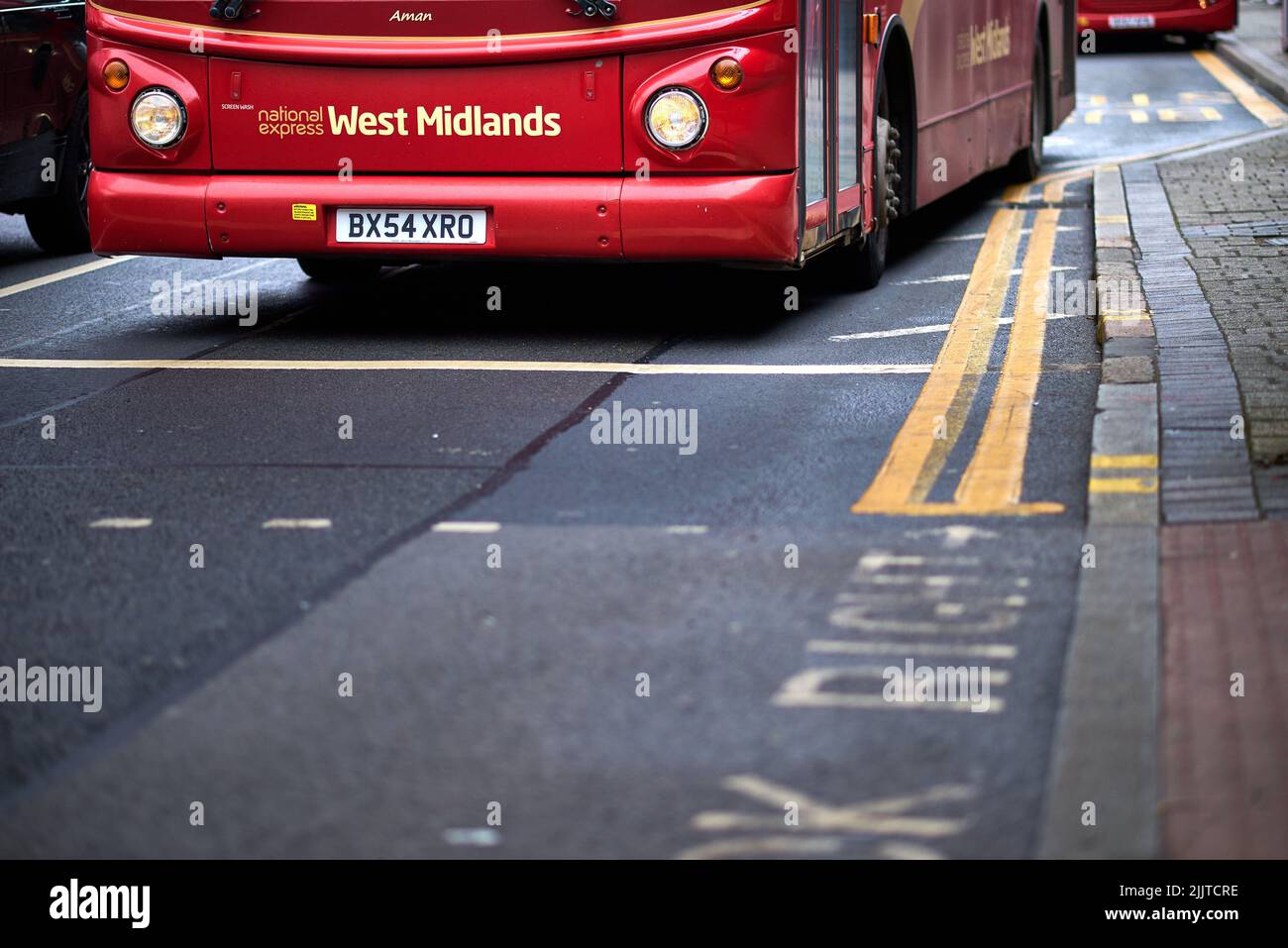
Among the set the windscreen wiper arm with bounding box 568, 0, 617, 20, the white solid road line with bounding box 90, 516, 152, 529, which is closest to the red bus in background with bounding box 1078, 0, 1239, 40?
the windscreen wiper arm with bounding box 568, 0, 617, 20

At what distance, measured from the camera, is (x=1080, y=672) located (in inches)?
157

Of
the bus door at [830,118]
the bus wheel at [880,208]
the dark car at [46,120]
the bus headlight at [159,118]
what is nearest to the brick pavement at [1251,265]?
the bus wheel at [880,208]

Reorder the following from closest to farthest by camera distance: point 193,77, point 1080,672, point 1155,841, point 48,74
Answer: point 1155,841
point 1080,672
point 193,77
point 48,74

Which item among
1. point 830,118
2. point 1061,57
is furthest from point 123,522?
point 1061,57

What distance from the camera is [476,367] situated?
310 inches

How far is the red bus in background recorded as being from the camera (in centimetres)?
3127

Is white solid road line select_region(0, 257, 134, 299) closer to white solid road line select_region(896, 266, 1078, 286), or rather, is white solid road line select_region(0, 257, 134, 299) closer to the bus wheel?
the bus wheel

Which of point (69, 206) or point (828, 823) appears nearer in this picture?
point (828, 823)

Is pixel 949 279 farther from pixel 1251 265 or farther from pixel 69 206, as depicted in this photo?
pixel 69 206

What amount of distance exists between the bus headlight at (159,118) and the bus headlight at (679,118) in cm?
204

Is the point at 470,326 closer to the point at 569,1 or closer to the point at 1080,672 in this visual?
the point at 569,1

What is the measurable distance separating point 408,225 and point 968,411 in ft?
8.90

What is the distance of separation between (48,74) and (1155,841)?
31.4 ft

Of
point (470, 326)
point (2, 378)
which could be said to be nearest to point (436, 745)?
point (2, 378)
